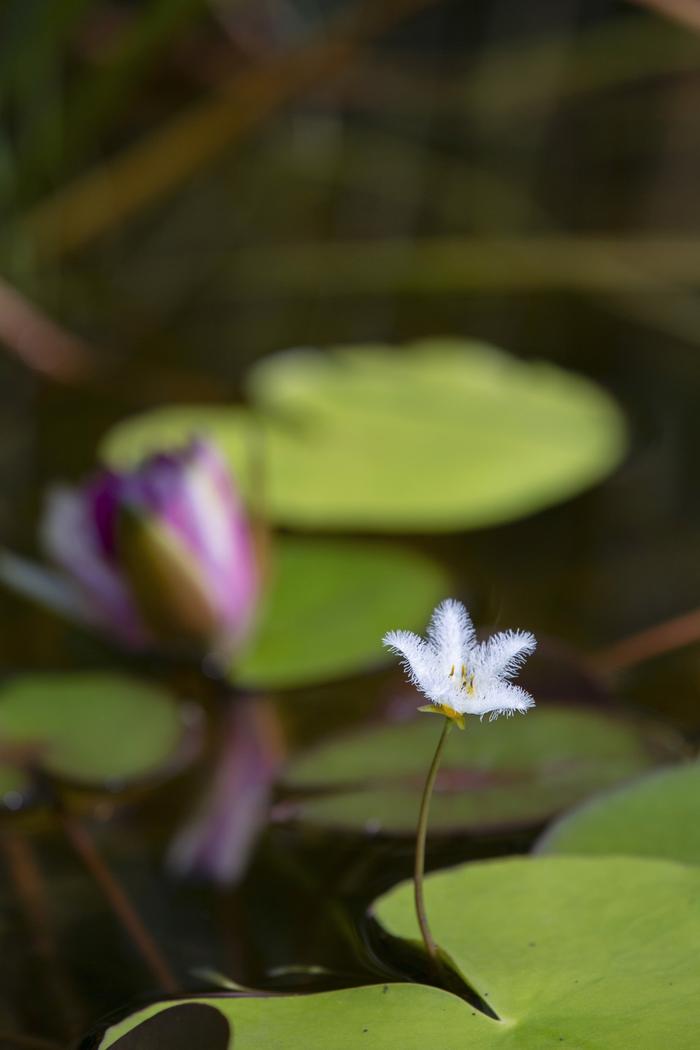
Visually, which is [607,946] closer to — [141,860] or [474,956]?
[474,956]

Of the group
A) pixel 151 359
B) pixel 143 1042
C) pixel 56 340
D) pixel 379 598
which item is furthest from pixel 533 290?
pixel 143 1042

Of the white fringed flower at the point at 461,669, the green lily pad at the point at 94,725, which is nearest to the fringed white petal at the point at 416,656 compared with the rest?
the white fringed flower at the point at 461,669

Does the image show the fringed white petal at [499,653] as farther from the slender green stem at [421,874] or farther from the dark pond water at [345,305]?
the dark pond water at [345,305]

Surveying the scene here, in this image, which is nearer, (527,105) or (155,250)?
(155,250)

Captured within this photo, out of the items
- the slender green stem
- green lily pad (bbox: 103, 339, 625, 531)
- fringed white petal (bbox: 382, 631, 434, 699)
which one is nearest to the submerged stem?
the slender green stem

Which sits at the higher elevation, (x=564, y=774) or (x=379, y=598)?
(x=379, y=598)

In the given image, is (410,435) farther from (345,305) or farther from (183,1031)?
(183,1031)

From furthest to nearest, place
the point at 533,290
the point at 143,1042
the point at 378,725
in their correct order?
the point at 533,290 < the point at 378,725 < the point at 143,1042
